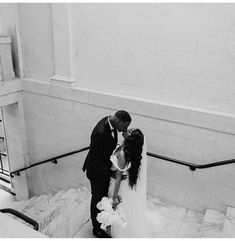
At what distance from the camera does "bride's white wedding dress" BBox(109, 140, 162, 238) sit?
370cm

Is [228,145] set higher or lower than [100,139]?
lower

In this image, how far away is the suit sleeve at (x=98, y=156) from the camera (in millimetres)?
3600

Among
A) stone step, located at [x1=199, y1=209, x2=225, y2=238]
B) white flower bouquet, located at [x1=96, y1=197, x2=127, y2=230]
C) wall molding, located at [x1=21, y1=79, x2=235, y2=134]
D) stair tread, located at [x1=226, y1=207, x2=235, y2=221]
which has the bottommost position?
stone step, located at [x1=199, y1=209, x2=225, y2=238]

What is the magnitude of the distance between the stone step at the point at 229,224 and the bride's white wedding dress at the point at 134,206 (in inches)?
40.6

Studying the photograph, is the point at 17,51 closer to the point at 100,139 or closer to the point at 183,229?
the point at 100,139

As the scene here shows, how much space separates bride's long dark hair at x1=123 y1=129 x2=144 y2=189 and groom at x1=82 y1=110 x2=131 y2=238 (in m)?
0.23

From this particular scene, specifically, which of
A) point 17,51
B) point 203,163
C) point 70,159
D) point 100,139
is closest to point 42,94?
point 17,51

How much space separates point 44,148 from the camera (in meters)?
6.25

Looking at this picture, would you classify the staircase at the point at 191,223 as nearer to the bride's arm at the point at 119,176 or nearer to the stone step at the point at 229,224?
the stone step at the point at 229,224

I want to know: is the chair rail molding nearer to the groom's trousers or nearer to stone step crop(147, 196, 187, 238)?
the groom's trousers

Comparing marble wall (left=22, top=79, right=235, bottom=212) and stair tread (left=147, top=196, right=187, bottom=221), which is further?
stair tread (left=147, top=196, right=187, bottom=221)

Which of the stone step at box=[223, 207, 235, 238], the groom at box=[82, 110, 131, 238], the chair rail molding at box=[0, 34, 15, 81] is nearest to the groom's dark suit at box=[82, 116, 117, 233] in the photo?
the groom at box=[82, 110, 131, 238]

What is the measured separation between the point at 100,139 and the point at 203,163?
1725 millimetres

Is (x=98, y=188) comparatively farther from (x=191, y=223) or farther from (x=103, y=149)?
(x=191, y=223)
